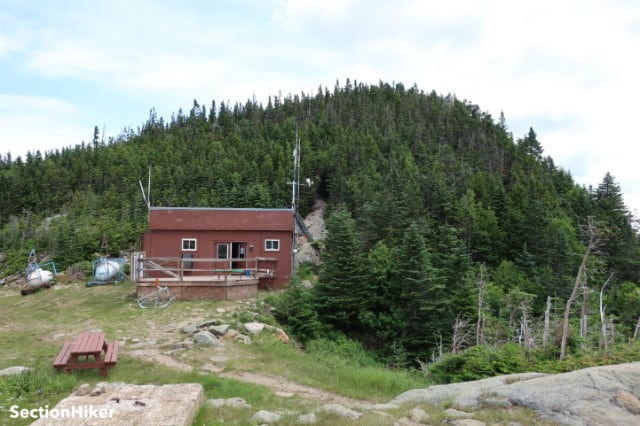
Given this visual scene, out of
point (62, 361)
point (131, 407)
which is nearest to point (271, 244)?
point (62, 361)

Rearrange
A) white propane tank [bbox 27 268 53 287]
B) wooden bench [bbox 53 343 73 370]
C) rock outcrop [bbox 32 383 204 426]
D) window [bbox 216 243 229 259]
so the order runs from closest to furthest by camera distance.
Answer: rock outcrop [bbox 32 383 204 426] < wooden bench [bbox 53 343 73 370] < window [bbox 216 243 229 259] < white propane tank [bbox 27 268 53 287]

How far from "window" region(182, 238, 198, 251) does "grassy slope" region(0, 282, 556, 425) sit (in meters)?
5.10

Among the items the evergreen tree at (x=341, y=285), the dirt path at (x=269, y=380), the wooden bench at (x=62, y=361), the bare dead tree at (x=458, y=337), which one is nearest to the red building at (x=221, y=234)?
the evergreen tree at (x=341, y=285)

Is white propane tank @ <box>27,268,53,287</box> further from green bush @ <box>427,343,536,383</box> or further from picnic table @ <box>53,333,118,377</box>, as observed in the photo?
green bush @ <box>427,343,536,383</box>

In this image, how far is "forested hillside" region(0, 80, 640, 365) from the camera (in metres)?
20.2

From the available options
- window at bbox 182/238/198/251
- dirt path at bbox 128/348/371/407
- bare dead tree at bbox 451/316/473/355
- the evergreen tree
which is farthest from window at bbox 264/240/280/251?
dirt path at bbox 128/348/371/407

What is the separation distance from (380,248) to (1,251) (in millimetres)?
39981

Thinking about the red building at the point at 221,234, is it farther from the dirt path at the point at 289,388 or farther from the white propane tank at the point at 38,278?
the dirt path at the point at 289,388

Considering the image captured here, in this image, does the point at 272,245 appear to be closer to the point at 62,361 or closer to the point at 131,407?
the point at 62,361

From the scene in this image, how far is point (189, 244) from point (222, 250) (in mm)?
Result: 1747

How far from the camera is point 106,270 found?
23.2 metres

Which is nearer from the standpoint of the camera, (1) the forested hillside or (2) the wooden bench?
(2) the wooden bench

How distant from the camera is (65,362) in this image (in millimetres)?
8594

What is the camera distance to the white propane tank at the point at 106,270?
907 inches
